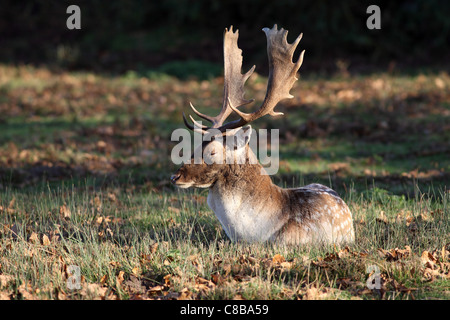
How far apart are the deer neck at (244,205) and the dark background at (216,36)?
45.2 feet

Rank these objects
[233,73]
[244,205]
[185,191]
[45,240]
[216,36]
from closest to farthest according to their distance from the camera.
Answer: [244,205], [45,240], [233,73], [185,191], [216,36]

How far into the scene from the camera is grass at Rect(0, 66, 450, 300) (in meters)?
5.65

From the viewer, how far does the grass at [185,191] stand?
5652 mm

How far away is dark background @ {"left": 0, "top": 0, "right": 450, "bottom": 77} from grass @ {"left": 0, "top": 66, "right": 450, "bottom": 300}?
2258mm

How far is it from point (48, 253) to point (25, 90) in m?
12.7

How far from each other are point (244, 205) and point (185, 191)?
338cm

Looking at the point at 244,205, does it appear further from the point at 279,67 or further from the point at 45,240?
the point at 45,240

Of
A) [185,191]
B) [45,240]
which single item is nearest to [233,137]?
[45,240]

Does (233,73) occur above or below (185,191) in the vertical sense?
above

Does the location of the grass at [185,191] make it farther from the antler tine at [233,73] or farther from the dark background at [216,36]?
the dark background at [216,36]

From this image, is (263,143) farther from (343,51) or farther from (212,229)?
(343,51)

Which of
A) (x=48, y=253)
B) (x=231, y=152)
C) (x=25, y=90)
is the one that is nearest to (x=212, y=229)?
(x=231, y=152)

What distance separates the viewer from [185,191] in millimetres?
9578
